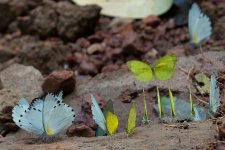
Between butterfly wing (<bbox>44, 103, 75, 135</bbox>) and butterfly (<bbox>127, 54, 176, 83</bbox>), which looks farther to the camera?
butterfly (<bbox>127, 54, 176, 83</bbox>)

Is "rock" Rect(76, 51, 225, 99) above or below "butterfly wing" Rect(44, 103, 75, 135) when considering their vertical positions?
above

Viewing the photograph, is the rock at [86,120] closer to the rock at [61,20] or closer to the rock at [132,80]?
the rock at [132,80]

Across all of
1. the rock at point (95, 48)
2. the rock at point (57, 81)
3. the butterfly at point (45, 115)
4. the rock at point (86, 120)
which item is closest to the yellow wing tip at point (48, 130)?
the butterfly at point (45, 115)

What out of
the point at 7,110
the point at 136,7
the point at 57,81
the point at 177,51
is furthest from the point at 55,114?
the point at 136,7

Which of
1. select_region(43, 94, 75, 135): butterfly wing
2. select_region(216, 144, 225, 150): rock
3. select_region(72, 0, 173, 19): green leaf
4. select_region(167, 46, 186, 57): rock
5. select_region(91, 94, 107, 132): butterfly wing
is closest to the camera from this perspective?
select_region(216, 144, 225, 150): rock

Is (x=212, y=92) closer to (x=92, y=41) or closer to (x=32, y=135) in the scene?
(x=32, y=135)

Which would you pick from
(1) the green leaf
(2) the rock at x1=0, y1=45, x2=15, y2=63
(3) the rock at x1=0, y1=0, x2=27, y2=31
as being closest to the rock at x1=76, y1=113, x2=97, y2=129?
(2) the rock at x1=0, y1=45, x2=15, y2=63

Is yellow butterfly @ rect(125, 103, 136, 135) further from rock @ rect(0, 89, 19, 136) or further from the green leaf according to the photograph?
the green leaf

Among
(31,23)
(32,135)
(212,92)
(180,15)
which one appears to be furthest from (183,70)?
(31,23)

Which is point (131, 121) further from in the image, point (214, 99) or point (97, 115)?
point (214, 99)
